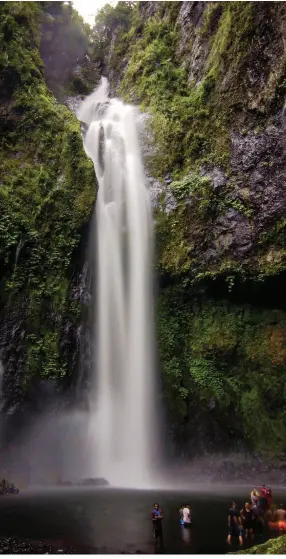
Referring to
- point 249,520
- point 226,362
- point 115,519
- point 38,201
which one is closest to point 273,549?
point 249,520

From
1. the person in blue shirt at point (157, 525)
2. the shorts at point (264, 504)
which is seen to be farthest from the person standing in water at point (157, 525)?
the shorts at point (264, 504)

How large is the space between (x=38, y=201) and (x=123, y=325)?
6.06m

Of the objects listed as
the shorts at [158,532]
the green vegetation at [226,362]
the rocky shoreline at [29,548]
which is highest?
the green vegetation at [226,362]

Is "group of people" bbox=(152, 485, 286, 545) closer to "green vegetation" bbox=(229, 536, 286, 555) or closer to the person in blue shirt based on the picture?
the person in blue shirt

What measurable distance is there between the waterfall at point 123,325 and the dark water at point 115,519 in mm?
2724

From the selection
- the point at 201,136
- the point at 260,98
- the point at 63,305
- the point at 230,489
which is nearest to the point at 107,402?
the point at 63,305

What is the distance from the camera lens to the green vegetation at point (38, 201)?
1617 centimetres

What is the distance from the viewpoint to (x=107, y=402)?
16.4m

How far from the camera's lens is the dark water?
7832 millimetres

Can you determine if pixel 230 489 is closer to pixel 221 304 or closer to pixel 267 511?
pixel 267 511

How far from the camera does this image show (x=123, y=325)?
56.9 ft

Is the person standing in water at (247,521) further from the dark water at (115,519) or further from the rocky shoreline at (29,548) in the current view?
the rocky shoreline at (29,548)

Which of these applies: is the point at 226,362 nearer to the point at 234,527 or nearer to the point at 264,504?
the point at 264,504

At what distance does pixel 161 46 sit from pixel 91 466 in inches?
875
